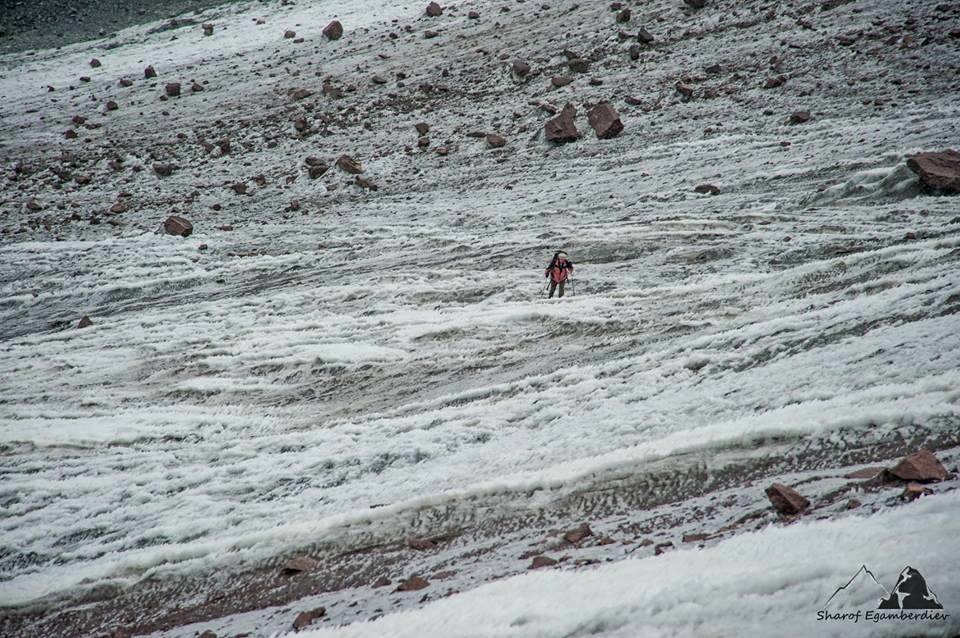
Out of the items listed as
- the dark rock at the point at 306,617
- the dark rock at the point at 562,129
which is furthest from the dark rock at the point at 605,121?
the dark rock at the point at 306,617

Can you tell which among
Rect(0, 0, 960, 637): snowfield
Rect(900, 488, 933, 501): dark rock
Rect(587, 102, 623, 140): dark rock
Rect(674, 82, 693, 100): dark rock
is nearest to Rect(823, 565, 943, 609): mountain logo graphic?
Rect(0, 0, 960, 637): snowfield

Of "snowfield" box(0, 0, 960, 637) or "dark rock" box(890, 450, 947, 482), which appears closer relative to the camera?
"dark rock" box(890, 450, 947, 482)

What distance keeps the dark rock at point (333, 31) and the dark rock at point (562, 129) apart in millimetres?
15142

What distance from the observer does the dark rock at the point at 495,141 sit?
1923cm

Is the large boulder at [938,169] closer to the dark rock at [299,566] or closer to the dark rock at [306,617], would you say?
the dark rock at [299,566]

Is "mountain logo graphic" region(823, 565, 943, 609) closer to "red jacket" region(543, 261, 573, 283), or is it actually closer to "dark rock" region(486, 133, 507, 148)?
"red jacket" region(543, 261, 573, 283)

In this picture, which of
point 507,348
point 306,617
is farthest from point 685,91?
point 306,617

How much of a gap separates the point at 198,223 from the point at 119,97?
14.0m

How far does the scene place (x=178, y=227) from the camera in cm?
1705

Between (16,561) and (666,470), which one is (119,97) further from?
(666,470)

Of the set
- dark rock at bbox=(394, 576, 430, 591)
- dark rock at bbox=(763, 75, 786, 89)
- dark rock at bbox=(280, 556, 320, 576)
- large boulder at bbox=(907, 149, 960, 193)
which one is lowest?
dark rock at bbox=(280, 556, 320, 576)

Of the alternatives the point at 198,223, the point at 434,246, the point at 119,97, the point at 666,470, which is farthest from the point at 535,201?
the point at 119,97

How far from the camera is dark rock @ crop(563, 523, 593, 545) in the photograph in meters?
4.86

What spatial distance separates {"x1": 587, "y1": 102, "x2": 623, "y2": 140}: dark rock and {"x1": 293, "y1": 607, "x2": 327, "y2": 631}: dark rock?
53.4 ft
